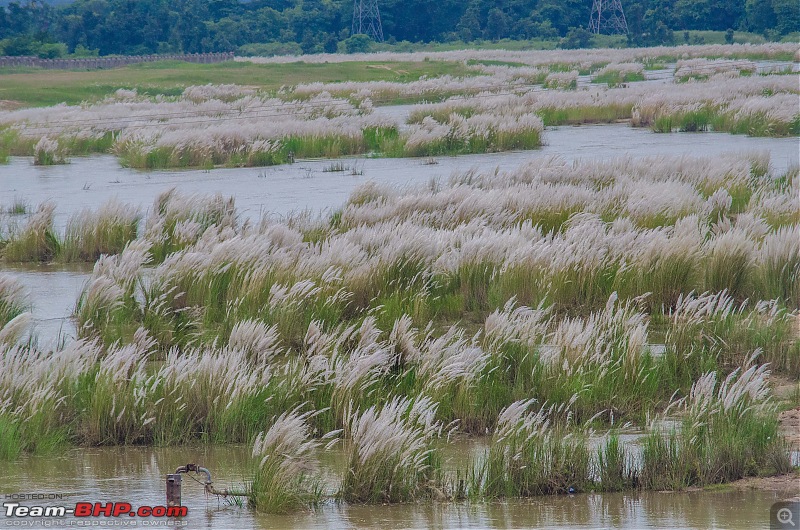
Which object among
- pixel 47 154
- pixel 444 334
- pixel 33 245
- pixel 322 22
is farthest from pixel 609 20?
pixel 444 334

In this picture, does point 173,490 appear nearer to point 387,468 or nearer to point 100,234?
point 387,468

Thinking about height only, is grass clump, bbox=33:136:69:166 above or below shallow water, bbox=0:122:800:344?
above

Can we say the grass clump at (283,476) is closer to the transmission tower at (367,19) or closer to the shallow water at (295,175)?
the shallow water at (295,175)

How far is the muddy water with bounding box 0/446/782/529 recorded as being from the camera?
583cm

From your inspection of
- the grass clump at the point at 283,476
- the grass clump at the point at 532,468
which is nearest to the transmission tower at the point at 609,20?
the grass clump at the point at 532,468

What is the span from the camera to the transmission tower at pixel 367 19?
12119cm

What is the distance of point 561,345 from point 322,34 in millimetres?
117009

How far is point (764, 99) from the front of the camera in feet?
99.0

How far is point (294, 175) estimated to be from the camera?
2417 centimetres

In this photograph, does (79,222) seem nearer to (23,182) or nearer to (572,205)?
(572,205)

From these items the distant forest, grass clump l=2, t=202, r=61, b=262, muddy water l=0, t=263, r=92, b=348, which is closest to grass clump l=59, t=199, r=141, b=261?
grass clump l=2, t=202, r=61, b=262

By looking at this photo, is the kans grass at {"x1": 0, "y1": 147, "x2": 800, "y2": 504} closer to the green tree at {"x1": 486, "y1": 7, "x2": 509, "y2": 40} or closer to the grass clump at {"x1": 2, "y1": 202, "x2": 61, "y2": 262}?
the grass clump at {"x1": 2, "y1": 202, "x2": 61, "y2": 262}

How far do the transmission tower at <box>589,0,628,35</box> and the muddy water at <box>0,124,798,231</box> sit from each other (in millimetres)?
92690

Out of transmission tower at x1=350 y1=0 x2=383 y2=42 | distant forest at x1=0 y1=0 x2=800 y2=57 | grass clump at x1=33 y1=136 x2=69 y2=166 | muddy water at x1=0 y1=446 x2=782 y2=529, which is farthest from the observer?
transmission tower at x1=350 y1=0 x2=383 y2=42
